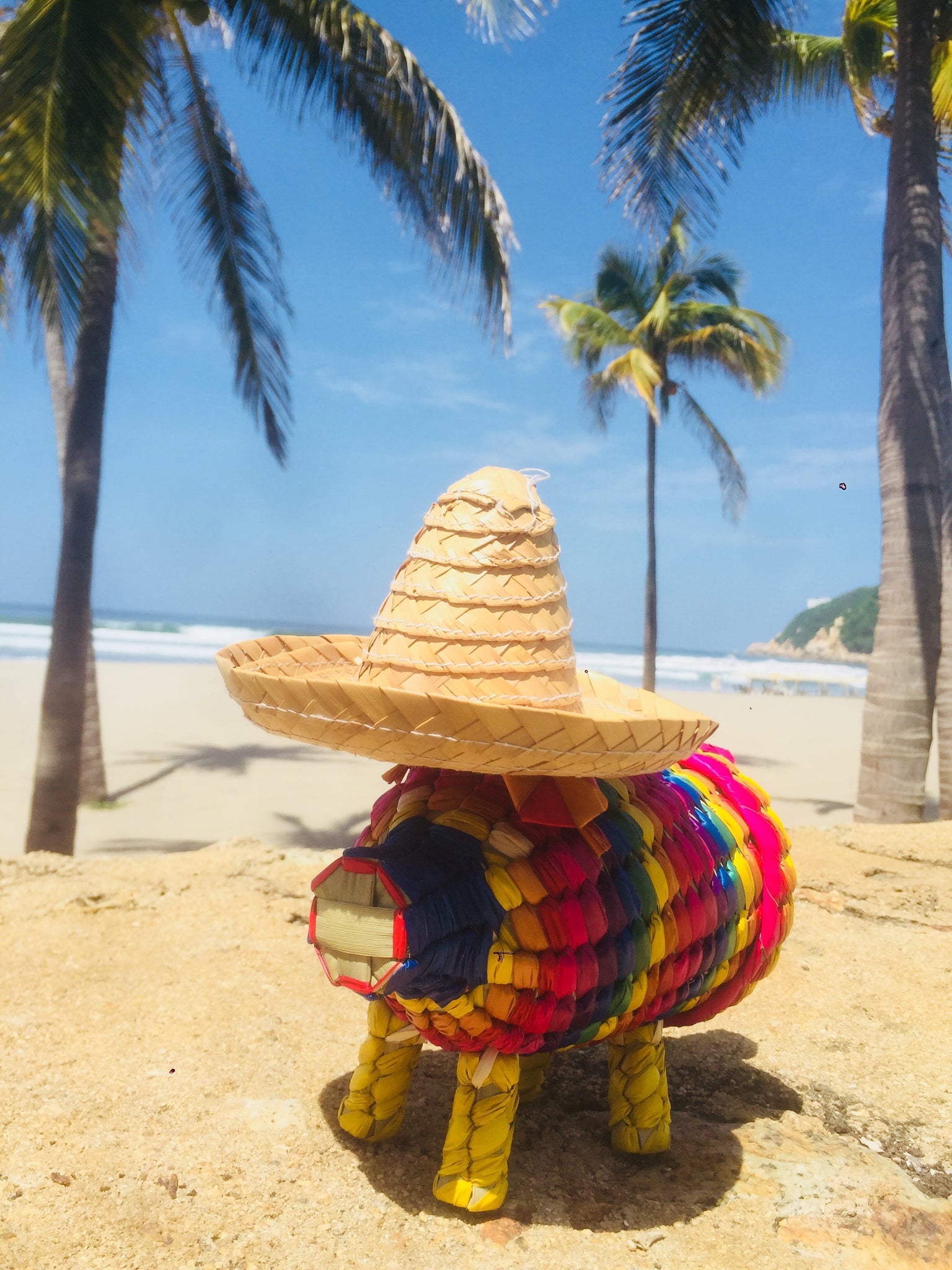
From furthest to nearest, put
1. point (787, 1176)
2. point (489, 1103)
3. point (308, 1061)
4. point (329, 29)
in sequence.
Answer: point (329, 29)
point (308, 1061)
point (787, 1176)
point (489, 1103)

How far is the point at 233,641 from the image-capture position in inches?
1180

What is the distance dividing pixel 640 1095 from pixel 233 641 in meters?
28.7

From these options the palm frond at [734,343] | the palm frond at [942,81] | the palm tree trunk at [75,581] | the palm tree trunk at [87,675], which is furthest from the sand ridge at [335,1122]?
the palm frond at [734,343]

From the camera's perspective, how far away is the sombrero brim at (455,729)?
1.88m

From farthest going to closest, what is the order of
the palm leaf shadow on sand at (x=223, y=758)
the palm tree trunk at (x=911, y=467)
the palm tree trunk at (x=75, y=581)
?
the palm leaf shadow on sand at (x=223, y=758) → the palm tree trunk at (x=911, y=467) → the palm tree trunk at (x=75, y=581)

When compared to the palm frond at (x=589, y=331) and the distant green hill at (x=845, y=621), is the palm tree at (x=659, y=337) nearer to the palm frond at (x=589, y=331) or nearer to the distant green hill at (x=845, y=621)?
the palm frond at (x=589, y=331)

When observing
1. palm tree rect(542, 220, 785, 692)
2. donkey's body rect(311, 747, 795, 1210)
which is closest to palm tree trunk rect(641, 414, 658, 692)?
palm tree rect(542, 220, 785, 692)

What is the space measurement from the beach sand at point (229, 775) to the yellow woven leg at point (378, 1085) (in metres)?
Answer: 6.09

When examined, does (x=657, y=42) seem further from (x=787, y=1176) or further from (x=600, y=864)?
(x=787, y=1176)

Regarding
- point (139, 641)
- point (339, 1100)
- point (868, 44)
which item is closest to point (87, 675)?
point (339, 1100)

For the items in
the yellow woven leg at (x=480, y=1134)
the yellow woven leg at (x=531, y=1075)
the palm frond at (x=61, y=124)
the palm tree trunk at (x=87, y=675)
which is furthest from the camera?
the palm tree trunk at (x=87, y=675)

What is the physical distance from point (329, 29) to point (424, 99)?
80 cm

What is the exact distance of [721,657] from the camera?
75.1 metres

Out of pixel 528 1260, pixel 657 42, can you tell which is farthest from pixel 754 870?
pixel 657 42
